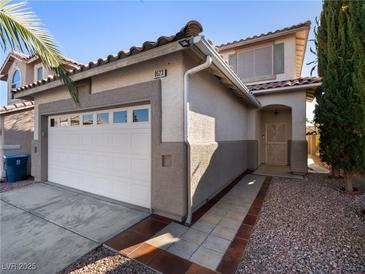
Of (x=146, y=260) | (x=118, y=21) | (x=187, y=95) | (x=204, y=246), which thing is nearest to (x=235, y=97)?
(x=187, y=95)

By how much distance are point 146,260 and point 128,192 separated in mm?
2187

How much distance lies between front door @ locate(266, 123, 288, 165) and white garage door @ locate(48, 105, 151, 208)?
373 inches

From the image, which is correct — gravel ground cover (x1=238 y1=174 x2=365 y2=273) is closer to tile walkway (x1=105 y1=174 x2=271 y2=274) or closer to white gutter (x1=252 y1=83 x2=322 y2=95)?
tile walkway (x1=105 y1=174 x2=271 y2=274)

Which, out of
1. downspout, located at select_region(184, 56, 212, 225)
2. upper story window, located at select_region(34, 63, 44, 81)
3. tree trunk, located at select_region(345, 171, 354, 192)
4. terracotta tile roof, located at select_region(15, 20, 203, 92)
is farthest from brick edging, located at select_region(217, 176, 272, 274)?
upper story window, located at select_region(34, 63, 44, 81)

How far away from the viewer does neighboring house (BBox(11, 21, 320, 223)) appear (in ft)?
12.4

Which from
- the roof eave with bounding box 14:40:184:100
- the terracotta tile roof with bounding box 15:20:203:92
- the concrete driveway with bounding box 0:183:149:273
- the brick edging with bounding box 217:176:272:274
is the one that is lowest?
the brick edging with bounding box 217:176:272:274

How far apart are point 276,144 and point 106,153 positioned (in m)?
10.1

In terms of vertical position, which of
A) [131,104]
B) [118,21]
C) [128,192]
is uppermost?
[118,21]

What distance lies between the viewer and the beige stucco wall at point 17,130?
8.27 metres

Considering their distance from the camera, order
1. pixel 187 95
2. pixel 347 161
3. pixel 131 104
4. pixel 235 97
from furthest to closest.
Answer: pixel 235 97
pixel 347 161
pixel 131 104
pixel 187 95

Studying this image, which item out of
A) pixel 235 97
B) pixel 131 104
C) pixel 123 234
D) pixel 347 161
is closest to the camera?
pixel 123 234

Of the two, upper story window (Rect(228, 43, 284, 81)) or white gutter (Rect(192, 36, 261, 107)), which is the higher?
upper story window (Rect(228, 43, 284, 81))

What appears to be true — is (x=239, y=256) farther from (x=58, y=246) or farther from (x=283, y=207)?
(x=58, y=246)

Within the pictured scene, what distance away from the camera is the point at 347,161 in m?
5.98
